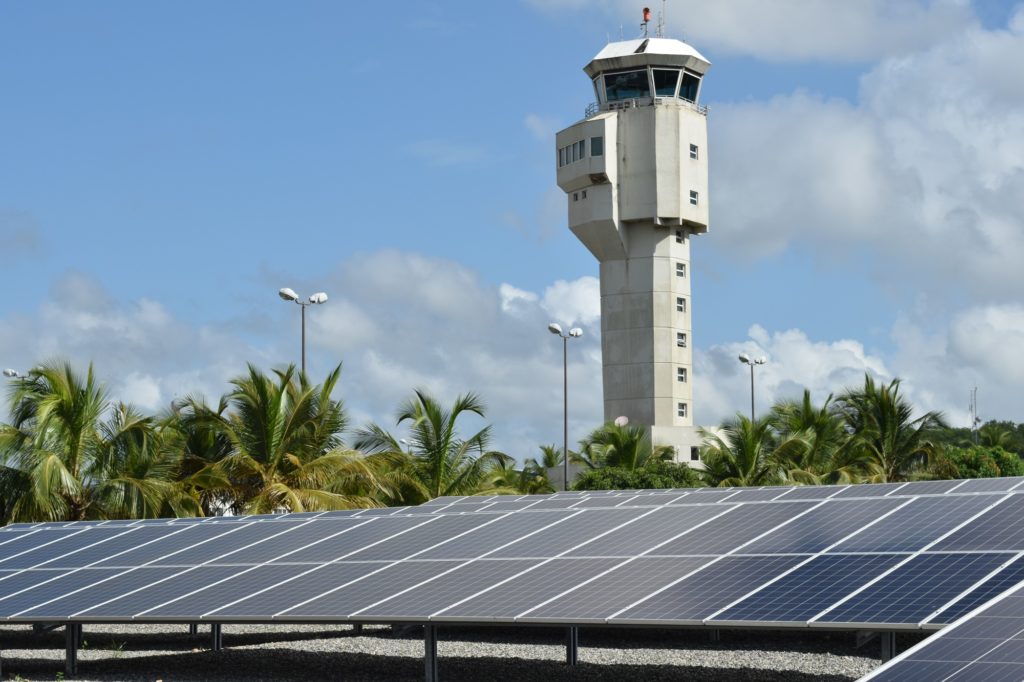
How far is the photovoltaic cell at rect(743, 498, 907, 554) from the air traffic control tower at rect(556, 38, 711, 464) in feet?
190

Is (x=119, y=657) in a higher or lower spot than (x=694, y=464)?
lower

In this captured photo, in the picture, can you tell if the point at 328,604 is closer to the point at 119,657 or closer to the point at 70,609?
the point at 70,609

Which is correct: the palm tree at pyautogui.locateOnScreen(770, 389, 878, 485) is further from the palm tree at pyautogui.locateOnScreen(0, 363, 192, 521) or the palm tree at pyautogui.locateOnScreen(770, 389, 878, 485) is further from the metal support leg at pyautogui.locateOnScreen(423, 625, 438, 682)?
the metal support leg at pyautogui.locateOnScreen(423, 625, 438, 682)

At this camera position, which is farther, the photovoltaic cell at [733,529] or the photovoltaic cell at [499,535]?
the photovoltaic cell at [499,535]

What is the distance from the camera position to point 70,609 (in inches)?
774

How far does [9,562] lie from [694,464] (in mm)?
53897

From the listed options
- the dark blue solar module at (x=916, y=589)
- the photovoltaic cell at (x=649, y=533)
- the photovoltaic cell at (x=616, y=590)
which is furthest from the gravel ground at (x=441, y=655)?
the dark blue solar module at (x=916, y=589)

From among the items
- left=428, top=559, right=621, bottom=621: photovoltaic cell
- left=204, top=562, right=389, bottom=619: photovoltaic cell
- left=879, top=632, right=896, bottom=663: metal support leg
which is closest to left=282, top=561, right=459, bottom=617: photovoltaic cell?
left=204, top=562, right=389, bottom=619: photovoltaic cell

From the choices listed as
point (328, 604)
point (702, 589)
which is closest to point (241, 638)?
point (328, 604)

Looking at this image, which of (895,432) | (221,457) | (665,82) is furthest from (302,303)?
(665,82)

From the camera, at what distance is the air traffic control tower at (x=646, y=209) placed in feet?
254

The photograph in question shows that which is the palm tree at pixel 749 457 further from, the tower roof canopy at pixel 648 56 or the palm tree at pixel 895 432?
the tower roof canopy at pixel 648 56

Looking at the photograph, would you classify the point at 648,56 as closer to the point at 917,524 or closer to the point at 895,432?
the point at 895,432

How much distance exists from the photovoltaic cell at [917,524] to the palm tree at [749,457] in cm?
2925
